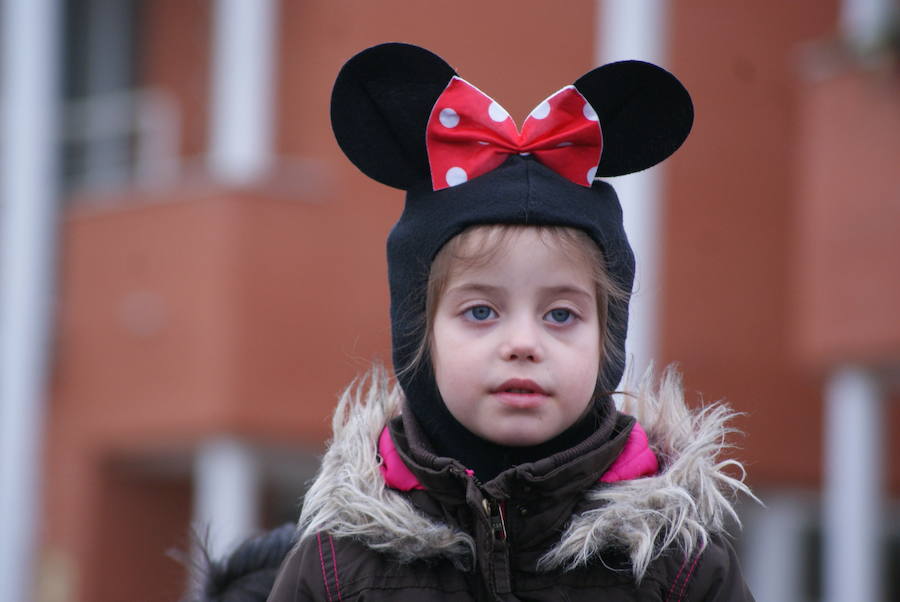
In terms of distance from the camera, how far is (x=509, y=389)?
8.57ft

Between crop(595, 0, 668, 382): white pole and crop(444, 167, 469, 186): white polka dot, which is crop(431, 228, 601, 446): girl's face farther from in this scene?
crop(595, 0, 668, 382): white pole

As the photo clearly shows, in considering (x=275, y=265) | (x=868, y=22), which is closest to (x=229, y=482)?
(x=275, y=265)

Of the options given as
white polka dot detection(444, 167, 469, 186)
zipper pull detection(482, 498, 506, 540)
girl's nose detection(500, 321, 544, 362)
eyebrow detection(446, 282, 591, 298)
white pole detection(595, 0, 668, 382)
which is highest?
white pole detection(595, 0, 668, 382)

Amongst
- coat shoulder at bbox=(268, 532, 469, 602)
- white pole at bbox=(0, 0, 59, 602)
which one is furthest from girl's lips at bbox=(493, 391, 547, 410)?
white pole at bbox=(0, 0, 59, 602)

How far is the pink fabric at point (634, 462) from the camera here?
2.68 metres

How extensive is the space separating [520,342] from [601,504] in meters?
0.31

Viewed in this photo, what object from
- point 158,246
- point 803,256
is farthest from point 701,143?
point 158,246

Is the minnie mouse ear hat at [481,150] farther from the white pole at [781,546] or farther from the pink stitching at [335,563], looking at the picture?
the white pole at [781,546]

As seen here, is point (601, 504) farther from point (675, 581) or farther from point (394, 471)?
point (394, 471)

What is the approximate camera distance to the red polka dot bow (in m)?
2.70

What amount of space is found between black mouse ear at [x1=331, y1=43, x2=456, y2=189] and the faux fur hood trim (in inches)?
17.1

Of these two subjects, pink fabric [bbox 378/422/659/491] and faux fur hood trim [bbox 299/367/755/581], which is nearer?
faux fur hood trim [bbox 299/367/755/581]

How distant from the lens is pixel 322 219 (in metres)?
10.2

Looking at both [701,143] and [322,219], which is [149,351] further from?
[701,143]
